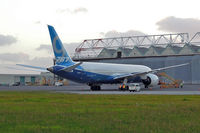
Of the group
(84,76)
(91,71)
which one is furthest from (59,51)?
(91,71)

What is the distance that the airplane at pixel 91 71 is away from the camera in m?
48.8

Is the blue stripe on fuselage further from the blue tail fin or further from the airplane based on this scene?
the blue tail fin

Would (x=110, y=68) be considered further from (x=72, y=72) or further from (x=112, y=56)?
(x=112, y=56)

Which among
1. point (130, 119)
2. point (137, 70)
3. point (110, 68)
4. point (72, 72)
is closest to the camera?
point (130, 119)

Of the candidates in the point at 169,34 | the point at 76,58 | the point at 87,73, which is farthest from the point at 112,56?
the point at 87,73

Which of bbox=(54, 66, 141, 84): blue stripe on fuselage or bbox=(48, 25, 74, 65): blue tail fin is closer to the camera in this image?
bbox=(48, 25, 74, 65): blue tail fin

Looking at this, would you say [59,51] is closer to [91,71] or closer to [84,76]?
[84,76]

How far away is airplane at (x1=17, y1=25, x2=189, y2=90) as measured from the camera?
48.8 m

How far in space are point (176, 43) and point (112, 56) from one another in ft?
79.7

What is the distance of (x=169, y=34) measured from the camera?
10944 centimetres

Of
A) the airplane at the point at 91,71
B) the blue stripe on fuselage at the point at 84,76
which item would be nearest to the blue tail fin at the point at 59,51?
the airplane at the point at 91,71

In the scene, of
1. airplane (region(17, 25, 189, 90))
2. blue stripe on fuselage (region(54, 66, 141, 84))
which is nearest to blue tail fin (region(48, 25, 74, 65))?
airplane (region(17, 25, 189, 90))

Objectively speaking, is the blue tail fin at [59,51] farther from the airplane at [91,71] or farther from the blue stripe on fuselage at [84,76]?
the blue stripe on fuselage at [84,76]

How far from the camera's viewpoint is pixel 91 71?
53.1 m
